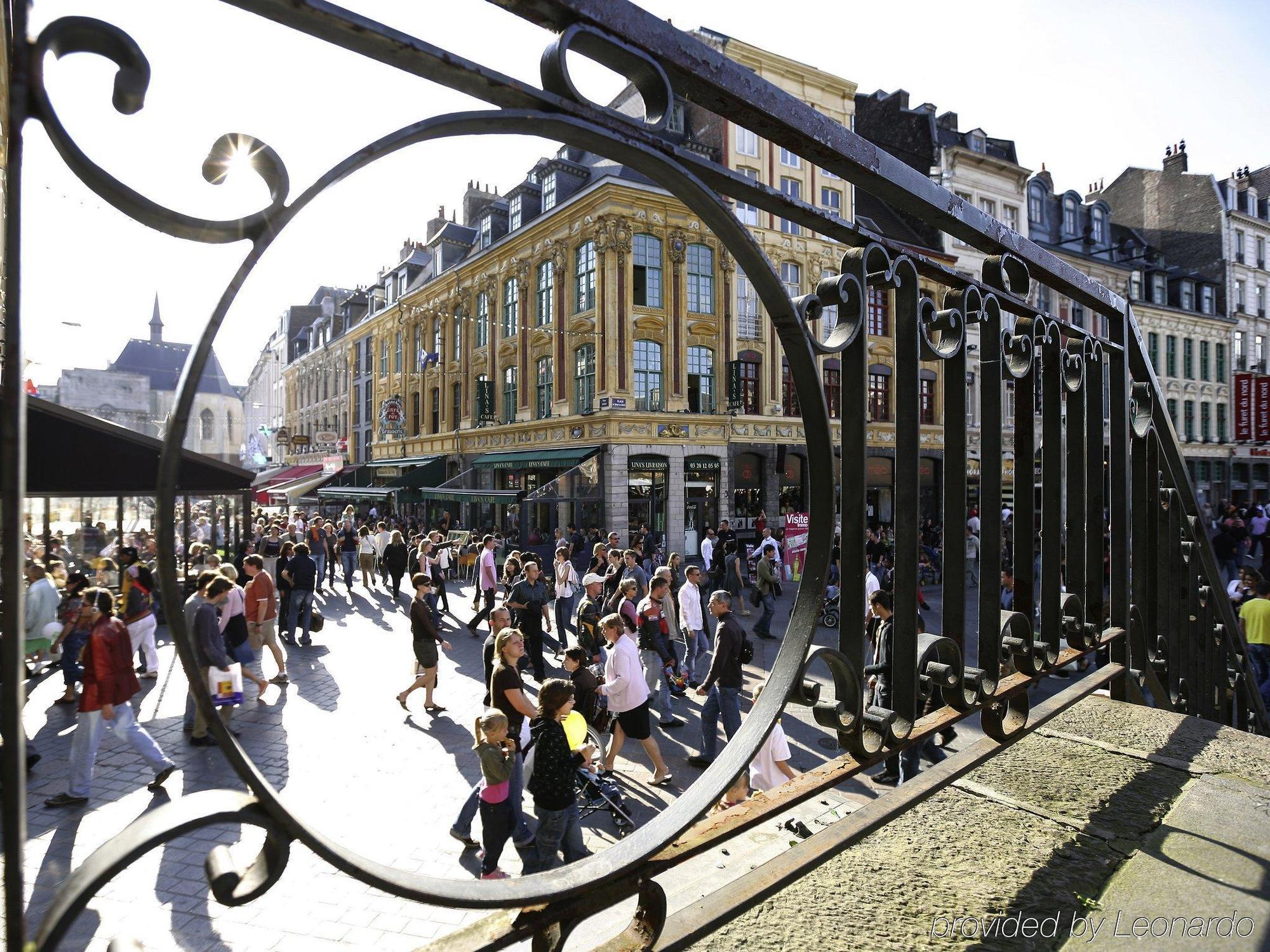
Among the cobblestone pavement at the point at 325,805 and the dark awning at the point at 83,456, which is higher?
the dark awning at the point at 83,456

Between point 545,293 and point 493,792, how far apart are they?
24.0 meters

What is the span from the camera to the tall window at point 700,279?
82.7 feet

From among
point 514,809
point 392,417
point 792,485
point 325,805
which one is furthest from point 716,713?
point 392,417

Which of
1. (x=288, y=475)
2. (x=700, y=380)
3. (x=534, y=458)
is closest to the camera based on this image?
(x=700, y=380)

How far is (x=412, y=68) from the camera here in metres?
1.16

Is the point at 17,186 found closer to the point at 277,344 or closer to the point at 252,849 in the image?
the point at 252,849

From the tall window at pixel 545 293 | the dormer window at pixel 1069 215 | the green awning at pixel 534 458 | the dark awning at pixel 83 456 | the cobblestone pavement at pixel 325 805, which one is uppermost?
the dormer window at pixel 1069 215

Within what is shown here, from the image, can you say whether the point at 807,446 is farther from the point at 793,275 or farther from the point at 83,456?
the point at 793,275

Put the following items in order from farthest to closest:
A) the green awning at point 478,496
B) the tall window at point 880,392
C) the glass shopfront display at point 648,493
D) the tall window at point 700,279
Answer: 1. the tall window at point 880,392
2. the tall window at point 700,279
3. the glass shopfront display at point 648,493
4. the green awning at point 478,496

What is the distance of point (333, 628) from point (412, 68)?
1367 cm

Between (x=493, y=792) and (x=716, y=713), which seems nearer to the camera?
(x=493, y=792)

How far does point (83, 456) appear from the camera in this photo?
1047 centimetres

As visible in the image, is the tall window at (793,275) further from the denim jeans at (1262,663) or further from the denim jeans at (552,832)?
the denim jeans at (552,832)

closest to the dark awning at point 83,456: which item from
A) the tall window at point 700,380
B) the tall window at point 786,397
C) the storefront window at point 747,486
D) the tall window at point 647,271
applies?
the tall window at point 647,271
